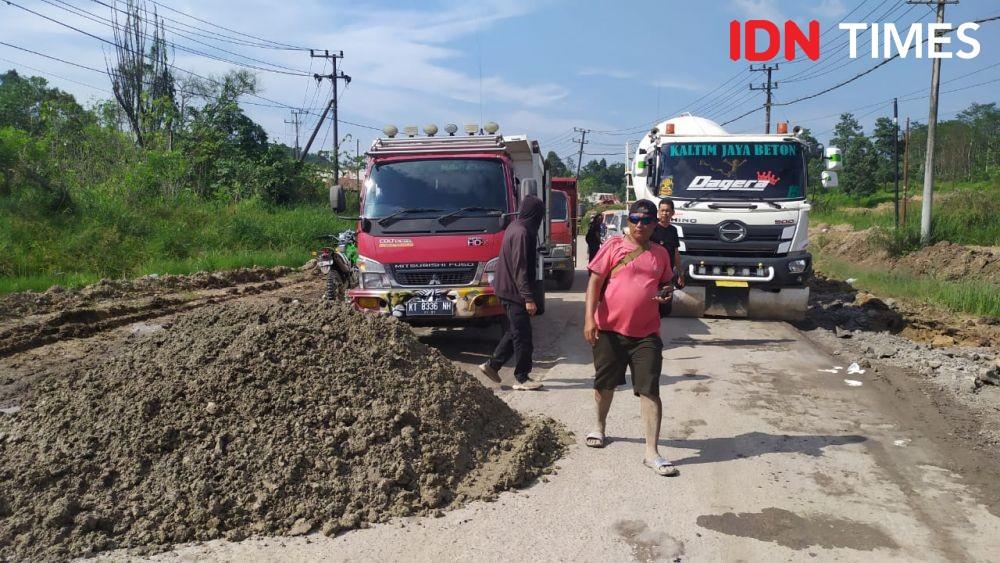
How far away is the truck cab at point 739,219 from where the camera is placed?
10906 mm

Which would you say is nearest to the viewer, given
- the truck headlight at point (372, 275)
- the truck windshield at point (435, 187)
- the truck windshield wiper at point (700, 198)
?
the truck headlight at point (372, 275)

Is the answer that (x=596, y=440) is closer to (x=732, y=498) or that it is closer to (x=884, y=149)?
(x=732, y=498)

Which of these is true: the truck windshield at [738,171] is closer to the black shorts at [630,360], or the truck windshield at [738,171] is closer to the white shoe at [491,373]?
the white shoe at [491,373]

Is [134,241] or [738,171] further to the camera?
A: [134,241]

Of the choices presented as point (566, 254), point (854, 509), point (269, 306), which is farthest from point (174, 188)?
point (854, 509)

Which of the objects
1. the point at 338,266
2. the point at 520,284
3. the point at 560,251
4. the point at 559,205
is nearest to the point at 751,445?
the point at 520,284

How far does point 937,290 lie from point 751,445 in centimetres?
1154

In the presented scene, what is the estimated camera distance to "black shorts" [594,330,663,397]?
4.71 metres

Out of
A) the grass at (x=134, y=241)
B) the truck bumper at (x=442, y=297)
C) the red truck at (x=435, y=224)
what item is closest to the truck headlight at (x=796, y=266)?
the red truck at (x=435, y=224)

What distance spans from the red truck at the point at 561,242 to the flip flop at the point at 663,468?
9218mm

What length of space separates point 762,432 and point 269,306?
14.2ft

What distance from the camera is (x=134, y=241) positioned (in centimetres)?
1697

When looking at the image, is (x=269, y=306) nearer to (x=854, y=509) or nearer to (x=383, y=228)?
(x=383, y=228)

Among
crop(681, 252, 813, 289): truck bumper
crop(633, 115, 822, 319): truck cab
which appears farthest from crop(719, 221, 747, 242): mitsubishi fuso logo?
crop(681, 252, 813, 289): truck bumper
